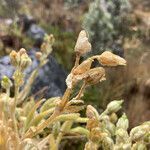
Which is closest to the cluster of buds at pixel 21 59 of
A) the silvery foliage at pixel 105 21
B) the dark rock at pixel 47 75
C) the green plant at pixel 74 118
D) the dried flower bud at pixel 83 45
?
the green plant at pixel 74 118

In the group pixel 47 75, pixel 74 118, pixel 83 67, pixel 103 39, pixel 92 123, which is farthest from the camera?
pixel 103 39

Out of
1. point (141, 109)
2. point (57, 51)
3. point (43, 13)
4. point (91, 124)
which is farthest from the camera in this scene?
point (43, 13)

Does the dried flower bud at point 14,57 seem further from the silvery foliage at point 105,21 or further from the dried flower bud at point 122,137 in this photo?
the silvery foliage at point 105,21

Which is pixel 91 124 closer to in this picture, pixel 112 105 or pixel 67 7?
pixel 112 105

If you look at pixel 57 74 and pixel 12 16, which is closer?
pixel 57 74

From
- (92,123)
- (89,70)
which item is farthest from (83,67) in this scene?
(92,123)

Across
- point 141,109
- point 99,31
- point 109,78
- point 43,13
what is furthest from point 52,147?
point 43,13

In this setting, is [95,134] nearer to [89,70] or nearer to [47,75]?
[89,70]
